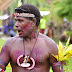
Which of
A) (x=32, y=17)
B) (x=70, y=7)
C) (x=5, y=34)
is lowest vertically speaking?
(x=5, y=34)

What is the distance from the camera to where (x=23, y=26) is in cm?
285

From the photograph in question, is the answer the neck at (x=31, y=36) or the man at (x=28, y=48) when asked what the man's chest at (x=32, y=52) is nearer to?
the man at (x=28, y=48)

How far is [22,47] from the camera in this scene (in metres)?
2.97

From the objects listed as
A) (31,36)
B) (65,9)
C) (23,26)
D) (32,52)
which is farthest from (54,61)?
(65,9)

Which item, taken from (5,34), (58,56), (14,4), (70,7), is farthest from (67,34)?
(58,56)

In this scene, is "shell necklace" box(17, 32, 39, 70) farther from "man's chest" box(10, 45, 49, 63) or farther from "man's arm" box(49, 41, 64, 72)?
"man's arm" box(49, 41, 64, 72)

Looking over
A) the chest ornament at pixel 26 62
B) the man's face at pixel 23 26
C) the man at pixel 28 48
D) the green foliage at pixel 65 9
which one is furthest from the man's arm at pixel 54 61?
the green foliage at pixel 65 9

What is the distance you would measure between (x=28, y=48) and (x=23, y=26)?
0.33m

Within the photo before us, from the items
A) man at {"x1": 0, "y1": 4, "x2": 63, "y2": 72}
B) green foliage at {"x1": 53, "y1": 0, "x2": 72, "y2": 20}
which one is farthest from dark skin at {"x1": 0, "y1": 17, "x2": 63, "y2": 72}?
green foliage at {"x1": 53, "y1": 0, "x2": 72, "y2": 20}

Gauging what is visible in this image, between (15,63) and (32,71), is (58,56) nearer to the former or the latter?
(32,71)

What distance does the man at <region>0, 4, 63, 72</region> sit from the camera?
9.46 feet

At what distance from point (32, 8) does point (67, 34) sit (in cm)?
1079

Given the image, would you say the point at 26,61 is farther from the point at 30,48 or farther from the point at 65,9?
the point at 65,9

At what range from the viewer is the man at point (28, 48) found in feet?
9.46
